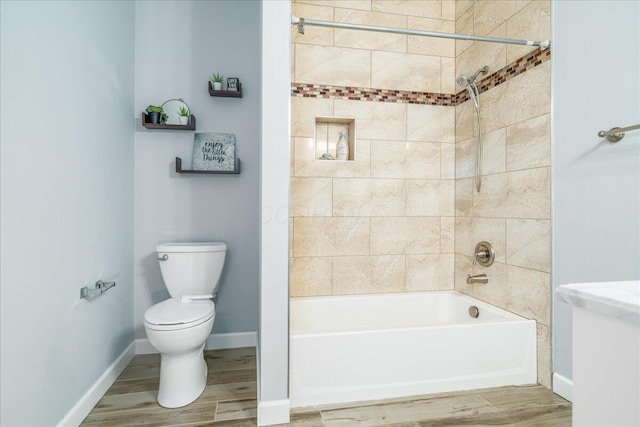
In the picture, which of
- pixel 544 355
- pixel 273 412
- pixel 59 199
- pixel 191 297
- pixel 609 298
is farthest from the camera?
pixel 191 297

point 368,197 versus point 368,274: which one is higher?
point 368,197

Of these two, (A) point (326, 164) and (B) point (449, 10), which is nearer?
(A) point (326, 164)

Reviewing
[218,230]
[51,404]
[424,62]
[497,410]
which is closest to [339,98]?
[424,62]

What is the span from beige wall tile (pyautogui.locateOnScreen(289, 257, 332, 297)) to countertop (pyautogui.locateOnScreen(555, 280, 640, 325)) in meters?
1.83

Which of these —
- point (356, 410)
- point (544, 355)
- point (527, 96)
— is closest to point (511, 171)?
point (527, 96)

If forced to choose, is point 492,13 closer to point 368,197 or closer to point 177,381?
point 368,197

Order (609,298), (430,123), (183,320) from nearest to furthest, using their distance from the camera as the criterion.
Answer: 1. (609,298)
2. (183,320)
3. (430,123)

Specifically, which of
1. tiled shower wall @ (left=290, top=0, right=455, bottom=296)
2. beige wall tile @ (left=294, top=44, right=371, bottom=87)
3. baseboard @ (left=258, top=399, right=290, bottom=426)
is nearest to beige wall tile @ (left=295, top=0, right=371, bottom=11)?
tiled shower wall @ (left=290, top=0, right=455, bottom=296)

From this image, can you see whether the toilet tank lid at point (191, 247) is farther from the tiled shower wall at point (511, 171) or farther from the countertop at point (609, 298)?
the countertop at point (609, 298)

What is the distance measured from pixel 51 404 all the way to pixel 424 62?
294cm

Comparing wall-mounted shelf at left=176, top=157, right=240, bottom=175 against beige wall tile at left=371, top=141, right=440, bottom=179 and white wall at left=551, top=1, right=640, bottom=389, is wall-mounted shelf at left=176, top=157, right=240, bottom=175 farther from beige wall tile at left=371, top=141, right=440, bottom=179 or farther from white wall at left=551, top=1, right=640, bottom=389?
white wall at left=551, top=1, right=640, bottom=389

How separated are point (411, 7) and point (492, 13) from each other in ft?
1.95

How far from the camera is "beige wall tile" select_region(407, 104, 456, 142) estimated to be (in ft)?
8.24

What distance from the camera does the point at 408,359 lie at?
1.76 meters
